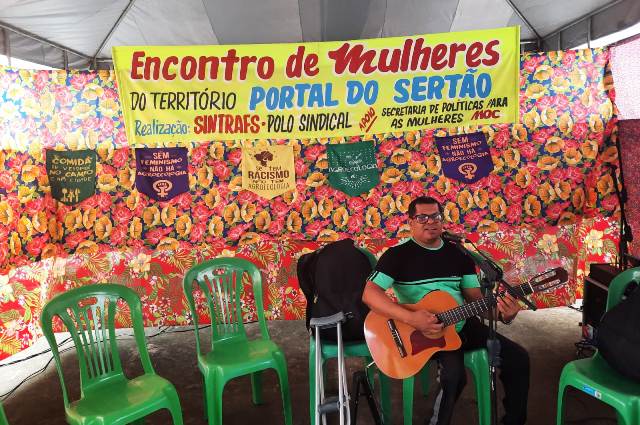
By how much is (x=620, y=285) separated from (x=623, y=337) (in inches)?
15.8

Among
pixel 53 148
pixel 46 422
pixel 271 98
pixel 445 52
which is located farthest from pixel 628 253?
pixel 53 148

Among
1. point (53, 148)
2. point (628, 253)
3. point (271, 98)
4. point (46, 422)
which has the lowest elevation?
point (46, 422)

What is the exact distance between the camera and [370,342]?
220 cm

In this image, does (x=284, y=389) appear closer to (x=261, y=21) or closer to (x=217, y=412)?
(x=217, y=412)

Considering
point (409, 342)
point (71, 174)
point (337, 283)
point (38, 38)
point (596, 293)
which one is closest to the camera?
point (409, 342)

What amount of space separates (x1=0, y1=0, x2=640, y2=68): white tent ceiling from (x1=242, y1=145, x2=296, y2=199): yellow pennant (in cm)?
94

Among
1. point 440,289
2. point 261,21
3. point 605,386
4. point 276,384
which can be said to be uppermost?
point 261,21

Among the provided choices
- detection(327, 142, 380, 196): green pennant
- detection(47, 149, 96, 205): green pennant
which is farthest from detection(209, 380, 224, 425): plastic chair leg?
detection(47, 149, 96, 205): green pennant

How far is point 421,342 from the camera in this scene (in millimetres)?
2150

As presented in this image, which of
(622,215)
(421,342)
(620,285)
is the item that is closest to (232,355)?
(421,342)

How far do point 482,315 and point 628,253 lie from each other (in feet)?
6.67

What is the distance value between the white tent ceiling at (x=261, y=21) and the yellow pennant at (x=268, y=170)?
0.94 meters

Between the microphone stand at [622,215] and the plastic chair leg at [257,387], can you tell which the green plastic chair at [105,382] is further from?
the microphone stand at [622,215]

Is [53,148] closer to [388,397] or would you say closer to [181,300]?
[181,300]
